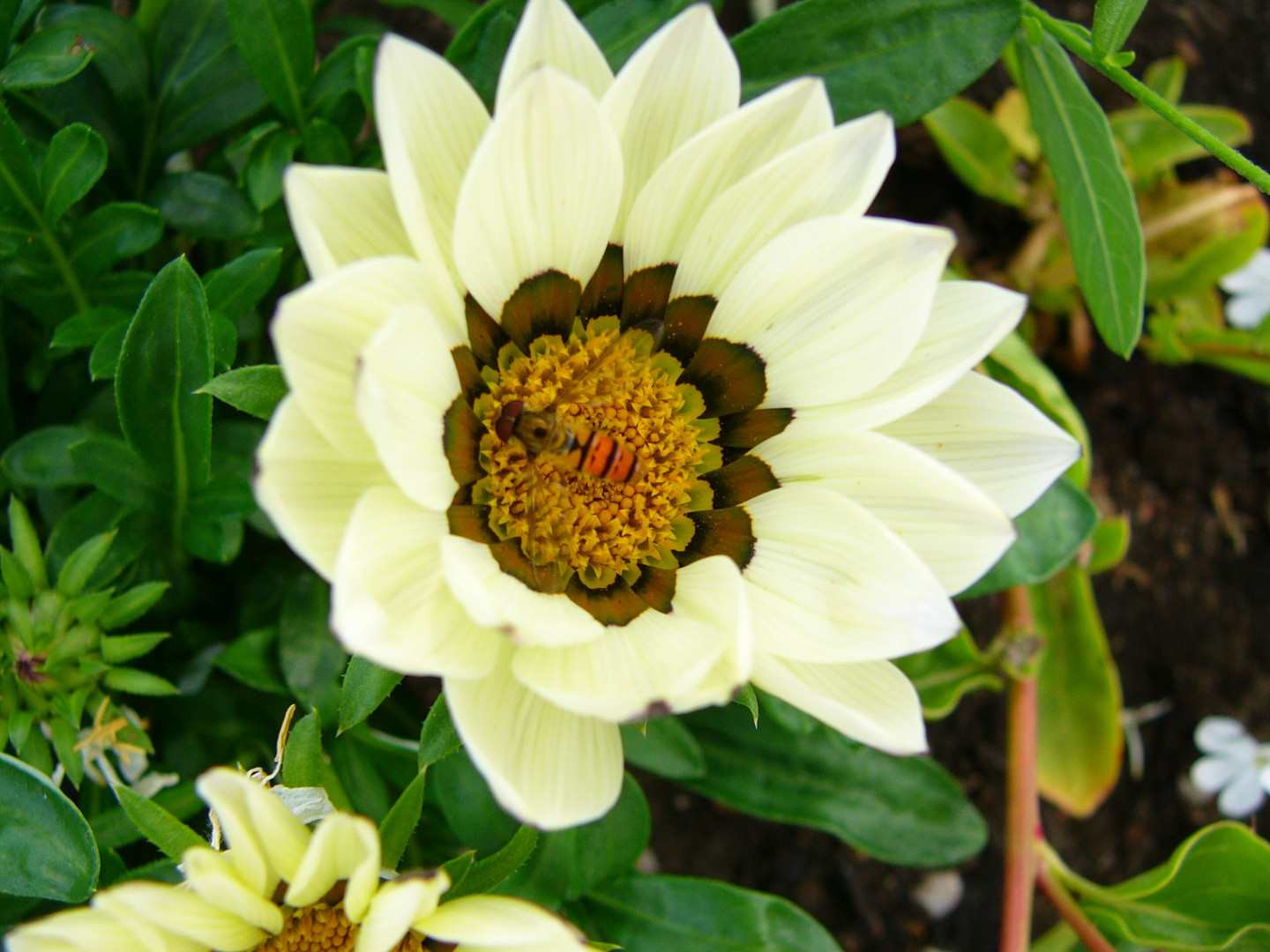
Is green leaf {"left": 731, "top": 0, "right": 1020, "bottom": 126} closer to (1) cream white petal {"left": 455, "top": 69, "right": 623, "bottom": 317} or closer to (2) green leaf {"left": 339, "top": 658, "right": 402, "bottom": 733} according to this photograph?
(1) cream white petal {"left": 455, "top": 69, "right": 623, "bottom": 317}

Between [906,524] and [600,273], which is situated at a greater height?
[600,273]

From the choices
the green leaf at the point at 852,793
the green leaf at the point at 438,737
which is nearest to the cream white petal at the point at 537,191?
the green leaf at the point at 438,737

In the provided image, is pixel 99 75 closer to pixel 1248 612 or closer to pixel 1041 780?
pixel 1041 780

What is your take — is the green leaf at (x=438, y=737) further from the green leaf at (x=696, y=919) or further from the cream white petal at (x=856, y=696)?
the green leaf at (x=696, y=919)

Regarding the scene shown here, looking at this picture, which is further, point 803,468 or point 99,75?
point 99,75

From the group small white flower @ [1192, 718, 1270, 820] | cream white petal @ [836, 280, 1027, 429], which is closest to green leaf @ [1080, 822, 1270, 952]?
small white flower @ [1192, 718, 1270, 820]

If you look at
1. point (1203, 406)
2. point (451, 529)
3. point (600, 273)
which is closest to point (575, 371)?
point (600, 273)

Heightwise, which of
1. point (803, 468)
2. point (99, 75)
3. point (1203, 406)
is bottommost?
point (1203, 406)
